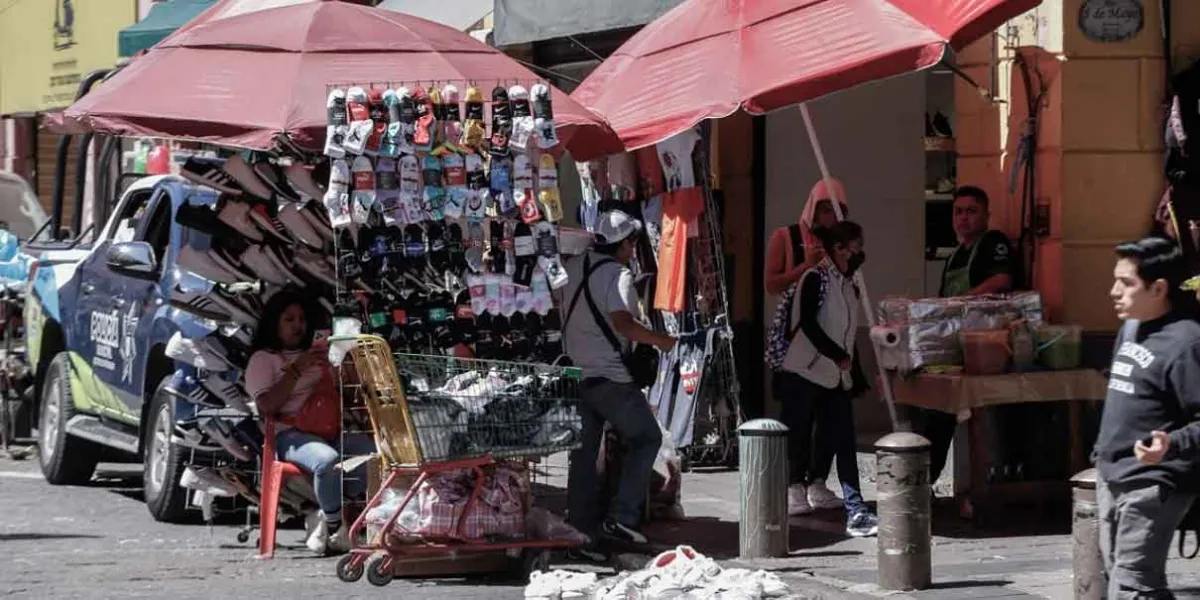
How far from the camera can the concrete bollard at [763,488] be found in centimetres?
1019

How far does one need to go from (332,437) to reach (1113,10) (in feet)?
16.6

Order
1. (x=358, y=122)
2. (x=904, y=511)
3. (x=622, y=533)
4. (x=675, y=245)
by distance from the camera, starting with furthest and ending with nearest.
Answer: (x=675, y=245) → (x=622, y=533) → (x=358, y=122) → (x=904, y=511)

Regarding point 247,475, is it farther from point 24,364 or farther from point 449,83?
point 24,364

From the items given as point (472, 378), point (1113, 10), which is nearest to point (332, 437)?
point (472, 378)

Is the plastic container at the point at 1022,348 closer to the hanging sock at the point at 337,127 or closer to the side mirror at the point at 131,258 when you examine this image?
the hanging sock at the point at 337,127

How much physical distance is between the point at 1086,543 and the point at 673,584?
1.73m

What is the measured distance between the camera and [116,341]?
12688mm

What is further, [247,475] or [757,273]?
[757,273]

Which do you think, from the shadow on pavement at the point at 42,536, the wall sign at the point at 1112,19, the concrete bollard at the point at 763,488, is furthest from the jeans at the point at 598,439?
the wall sign at the point at 1112,19

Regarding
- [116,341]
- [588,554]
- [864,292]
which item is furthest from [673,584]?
[116,341]

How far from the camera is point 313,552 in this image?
34.8 feet

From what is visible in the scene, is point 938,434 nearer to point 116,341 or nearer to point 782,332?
point 782,332

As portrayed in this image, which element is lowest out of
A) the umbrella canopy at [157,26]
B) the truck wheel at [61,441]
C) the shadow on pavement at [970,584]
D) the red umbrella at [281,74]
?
the shadow on pavement at [970,584]

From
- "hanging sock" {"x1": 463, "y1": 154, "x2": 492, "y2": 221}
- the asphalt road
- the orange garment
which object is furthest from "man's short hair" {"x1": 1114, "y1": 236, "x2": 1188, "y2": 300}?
the orange garment
